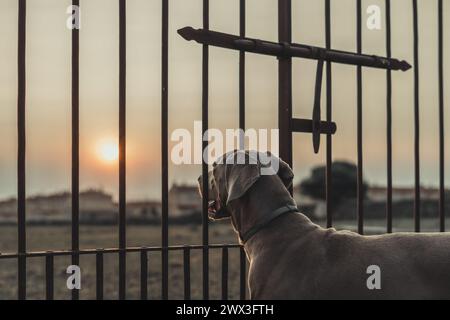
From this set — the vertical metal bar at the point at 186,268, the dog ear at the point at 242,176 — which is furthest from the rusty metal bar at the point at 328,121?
the vertical metal bar at the point at 186,268

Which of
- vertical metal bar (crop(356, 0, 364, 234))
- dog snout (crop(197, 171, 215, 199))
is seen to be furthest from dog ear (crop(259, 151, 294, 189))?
vertical metal bar (crop(356, 0, 364, 234))

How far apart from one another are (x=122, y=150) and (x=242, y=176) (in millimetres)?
579

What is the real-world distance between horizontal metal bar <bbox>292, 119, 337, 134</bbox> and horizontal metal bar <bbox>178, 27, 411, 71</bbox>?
0.35 meters

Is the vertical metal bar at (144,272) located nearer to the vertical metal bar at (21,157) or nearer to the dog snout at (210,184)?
the dog snout at (210,184)

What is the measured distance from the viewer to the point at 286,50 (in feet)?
11.6

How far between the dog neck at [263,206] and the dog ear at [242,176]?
0.21ft

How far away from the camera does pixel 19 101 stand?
2.89 meters

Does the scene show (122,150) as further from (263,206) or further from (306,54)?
(306,54)

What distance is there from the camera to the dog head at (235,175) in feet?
10.1

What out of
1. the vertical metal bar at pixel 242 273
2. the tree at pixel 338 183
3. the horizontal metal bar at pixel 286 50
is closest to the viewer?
the horizontal metal bar at pixel 286 50

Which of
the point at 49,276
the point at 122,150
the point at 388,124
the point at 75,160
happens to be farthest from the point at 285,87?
the point at 49,276

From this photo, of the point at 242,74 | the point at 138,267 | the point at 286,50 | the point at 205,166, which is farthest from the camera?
the point at 138,267

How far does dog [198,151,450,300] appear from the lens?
2758 mm
